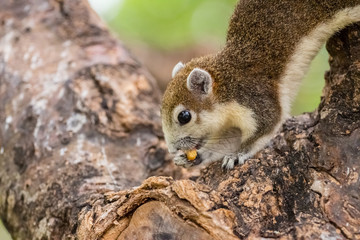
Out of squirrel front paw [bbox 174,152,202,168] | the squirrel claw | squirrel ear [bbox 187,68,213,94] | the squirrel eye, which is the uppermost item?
squirrel ear [bbox 187,68,213,94]

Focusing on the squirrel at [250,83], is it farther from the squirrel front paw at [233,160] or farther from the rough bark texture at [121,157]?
the rough bark texture at [121,157]

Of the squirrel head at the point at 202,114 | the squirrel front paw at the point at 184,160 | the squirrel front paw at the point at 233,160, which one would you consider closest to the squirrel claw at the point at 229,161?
the squirrel front paw at the point at 233,160

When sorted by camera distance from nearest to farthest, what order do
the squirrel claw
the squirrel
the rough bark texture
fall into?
the rough bark texture < the squirrel claw < the squirrel

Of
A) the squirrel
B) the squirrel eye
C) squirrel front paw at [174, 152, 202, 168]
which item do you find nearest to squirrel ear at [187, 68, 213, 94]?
the squirrel

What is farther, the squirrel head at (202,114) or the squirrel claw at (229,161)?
the squirrel head at (202,114)

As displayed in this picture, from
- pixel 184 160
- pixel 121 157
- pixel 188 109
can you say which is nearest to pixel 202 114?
pixel 188 109

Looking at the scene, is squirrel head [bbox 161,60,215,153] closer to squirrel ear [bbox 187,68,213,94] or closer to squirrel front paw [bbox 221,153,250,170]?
squirrel ear [bbox 187,68,213,94]

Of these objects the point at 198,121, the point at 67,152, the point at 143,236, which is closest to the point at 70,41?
the point at 67,152

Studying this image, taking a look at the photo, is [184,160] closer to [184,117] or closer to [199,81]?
[184,117]

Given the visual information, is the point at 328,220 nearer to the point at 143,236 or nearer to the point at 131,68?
the point at 143,236
